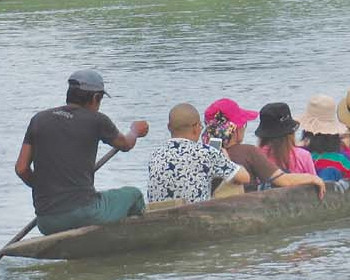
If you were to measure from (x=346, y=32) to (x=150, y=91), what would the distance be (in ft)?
39.6

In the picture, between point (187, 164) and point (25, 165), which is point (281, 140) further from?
point (25, 165)

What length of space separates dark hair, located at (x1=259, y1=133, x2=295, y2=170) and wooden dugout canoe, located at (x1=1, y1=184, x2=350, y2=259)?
247 mm

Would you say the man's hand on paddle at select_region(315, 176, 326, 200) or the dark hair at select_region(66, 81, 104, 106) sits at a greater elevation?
the dark hair at select_region(66, 81, 104, 106)

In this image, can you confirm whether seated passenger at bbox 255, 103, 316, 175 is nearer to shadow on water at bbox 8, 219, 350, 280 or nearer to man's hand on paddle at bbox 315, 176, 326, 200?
Result: man's hand on paddle at bbox 315, 176, 326, 200

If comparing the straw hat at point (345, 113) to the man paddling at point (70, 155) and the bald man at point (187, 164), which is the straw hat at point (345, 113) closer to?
the bald man at point (187, 164)

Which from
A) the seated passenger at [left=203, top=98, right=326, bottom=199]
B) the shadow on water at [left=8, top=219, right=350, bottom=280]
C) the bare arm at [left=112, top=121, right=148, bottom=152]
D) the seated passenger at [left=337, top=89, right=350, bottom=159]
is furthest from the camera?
the seated passenger at [left=337, top=89, right=350, bottom=159]

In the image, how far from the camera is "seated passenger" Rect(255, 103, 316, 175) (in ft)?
36.7

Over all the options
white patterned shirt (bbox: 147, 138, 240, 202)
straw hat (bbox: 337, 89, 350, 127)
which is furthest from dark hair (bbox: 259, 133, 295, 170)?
straw hat (bbox: 337, 89, 350, 127)

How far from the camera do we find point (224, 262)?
10461mm

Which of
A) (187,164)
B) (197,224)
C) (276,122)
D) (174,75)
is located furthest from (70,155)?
(174,75)

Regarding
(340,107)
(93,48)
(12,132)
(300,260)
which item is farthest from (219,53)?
(300,260)

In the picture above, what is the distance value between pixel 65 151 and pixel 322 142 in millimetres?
2636

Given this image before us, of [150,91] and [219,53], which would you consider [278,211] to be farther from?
[219,53]

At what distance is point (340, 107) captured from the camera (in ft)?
40.1
